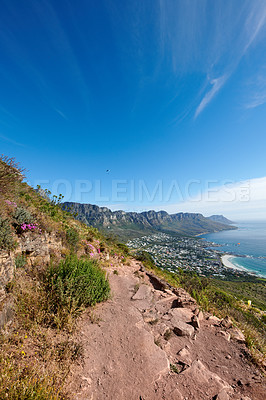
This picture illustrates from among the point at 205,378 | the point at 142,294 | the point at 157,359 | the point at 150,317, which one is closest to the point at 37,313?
the point at 157,359

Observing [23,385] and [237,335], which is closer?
[23,385]

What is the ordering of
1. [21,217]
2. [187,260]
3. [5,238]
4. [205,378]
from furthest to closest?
1. [187,260]
2. [21,217]
3. [5,238]
4. [205,378]

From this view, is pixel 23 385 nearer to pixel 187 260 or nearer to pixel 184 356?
pixel 184 356

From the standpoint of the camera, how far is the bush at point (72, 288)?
12.7 ft

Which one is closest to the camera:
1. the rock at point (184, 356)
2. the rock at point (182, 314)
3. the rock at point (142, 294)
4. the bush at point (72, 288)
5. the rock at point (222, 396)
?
the rock at point (222, 396)

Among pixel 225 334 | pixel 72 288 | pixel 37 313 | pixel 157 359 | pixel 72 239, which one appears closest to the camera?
pixel 157 359

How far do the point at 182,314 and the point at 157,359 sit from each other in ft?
8.73

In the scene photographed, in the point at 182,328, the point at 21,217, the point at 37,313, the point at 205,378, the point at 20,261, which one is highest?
the point at 21,217

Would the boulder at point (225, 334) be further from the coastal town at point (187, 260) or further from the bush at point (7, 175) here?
the coastal town at point (187, 260)

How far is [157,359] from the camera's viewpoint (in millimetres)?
3439

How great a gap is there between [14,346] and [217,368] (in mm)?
4458

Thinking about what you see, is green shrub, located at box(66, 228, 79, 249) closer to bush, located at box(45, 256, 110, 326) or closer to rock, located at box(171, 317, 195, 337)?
bush, located at box(45, 256, 110, 326)

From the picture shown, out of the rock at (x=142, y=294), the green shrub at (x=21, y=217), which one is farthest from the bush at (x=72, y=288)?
the green shrub at (x=21, y=217)

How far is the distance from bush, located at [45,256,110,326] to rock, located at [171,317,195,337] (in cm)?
240
